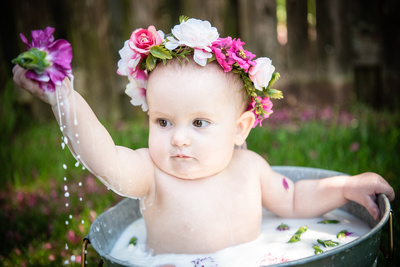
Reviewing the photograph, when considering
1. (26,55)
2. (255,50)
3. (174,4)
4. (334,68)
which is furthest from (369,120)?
(26,55)

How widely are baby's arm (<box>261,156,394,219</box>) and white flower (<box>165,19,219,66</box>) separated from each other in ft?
1.89

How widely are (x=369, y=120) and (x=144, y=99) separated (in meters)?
2.25

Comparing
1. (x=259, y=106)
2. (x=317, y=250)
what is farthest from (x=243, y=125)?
(x=317, y=250)

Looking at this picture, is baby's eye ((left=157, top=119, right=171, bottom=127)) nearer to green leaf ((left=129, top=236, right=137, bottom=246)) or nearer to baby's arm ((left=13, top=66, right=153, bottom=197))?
baby's arm ((left=13, top=66, right=153, bottom=197))

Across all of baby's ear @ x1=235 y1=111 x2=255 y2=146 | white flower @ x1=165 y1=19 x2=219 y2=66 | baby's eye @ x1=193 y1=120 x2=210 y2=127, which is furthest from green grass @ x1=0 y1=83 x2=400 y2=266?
white flower @ x1=165 y1=19 x2=219 y2=66

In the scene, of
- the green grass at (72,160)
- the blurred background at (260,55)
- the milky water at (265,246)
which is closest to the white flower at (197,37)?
the milky water at (265,246)

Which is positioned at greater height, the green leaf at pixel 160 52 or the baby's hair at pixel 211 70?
the green leaf at pixel 160 52

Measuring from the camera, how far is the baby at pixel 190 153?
5.15 ft

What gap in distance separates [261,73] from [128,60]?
0.51m

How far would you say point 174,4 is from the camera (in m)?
4.14

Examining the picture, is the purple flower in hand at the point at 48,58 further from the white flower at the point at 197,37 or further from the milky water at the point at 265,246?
the milky water at the point at 265,246

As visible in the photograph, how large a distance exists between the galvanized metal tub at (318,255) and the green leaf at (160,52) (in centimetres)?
68

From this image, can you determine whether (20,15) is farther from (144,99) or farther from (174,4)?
(144,99)

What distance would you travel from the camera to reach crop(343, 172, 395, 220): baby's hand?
5.63ft
